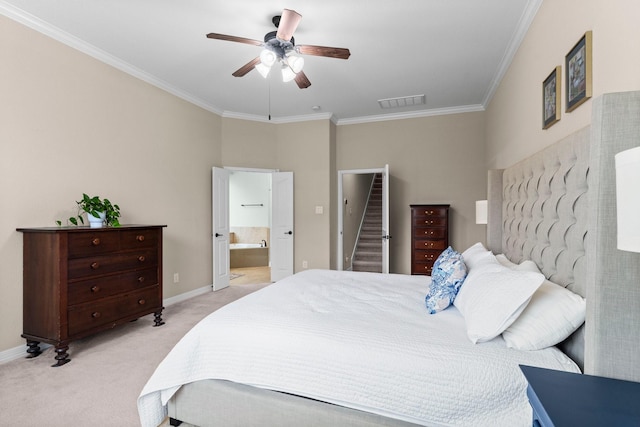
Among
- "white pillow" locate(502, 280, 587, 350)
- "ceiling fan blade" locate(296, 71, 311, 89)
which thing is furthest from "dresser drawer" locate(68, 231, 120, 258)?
"white pillow" locate(502, 280, 587, 350)

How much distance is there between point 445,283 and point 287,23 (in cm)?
215

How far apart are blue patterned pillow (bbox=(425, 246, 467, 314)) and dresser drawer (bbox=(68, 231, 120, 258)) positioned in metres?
2.77

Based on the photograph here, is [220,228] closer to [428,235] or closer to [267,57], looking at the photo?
[267,57]

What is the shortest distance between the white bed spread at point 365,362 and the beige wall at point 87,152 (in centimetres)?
219

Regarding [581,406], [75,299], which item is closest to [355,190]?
[75,299]

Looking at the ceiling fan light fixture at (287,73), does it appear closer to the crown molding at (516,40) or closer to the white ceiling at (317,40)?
the white ceiling at (317,40)

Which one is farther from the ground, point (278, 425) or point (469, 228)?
point (469, 228)

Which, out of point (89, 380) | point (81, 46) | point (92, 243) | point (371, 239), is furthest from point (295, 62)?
point (371, 239)

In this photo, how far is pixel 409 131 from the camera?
5.27 m

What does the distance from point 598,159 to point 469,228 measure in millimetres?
4190

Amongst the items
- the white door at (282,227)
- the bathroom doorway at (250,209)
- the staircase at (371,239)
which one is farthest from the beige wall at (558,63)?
the bathroom doorway at (250,209)

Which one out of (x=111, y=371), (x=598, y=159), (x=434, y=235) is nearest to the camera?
(x=598, y=159)

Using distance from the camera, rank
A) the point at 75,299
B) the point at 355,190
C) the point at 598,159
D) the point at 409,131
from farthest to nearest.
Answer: the point at 355,190 → the point at 409,131 → the point at 75,299 → the point at 598,159

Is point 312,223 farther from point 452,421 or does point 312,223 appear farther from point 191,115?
point 452,421
